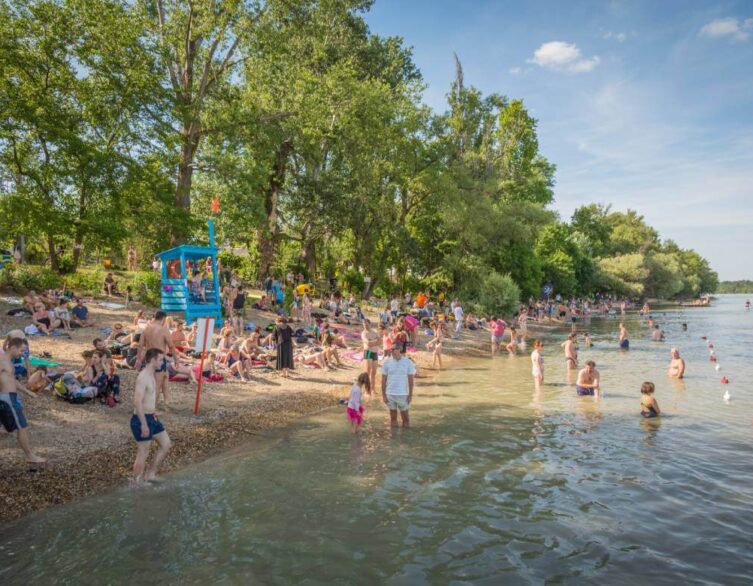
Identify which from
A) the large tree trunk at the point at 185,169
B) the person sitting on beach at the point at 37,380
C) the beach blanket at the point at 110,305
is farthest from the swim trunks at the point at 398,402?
the large tree trunk at the point at 185,169

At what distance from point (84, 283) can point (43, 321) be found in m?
7.13

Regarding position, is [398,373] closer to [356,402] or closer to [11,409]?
[356,402]

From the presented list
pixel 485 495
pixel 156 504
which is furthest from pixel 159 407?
pixel 485 495

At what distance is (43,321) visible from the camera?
50.3 ft

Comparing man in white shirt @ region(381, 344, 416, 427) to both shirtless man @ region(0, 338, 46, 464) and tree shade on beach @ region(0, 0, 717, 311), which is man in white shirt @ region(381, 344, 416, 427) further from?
tree shade on beach @ region(0, 0, 717, 311)

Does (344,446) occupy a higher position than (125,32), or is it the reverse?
(125,32)

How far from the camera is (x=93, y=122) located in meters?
19.5

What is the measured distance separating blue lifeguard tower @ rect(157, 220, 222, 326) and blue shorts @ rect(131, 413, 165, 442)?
12379 millimetres

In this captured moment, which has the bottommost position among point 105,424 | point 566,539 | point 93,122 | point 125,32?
point 566,539

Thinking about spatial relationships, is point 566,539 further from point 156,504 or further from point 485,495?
point 156,504

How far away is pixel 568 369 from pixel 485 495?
488 inches

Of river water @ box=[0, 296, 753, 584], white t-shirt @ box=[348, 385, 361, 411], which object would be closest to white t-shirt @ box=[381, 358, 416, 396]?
white t-shirt @ box=[348, 385, 361, 411]

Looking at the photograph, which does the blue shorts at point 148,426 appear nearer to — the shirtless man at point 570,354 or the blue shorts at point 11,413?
the blue shorts at point 11,413

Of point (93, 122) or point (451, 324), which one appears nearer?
point (93, 122)
